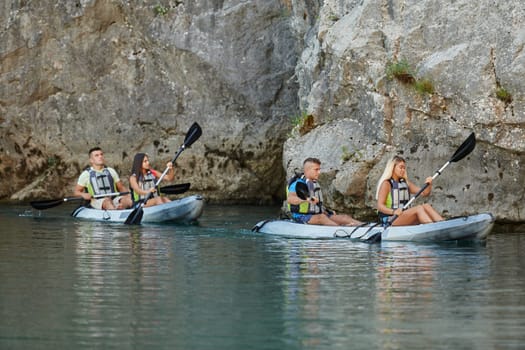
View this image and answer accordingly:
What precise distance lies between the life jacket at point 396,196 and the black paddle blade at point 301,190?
124cm

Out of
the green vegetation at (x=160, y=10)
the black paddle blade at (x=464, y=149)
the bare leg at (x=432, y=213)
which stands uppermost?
the green vegetation at (x=160, y=10)

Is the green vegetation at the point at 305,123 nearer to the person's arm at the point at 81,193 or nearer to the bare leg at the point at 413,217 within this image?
the person's arm at the point at 81,193

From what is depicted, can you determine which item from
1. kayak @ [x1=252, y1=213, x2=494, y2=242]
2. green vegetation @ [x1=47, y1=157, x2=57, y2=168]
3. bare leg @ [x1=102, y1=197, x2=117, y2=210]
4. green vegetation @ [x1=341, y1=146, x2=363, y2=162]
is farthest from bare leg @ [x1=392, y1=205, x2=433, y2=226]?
green vegetation @ [x1=47, y1=157, x2=57, y2=168]

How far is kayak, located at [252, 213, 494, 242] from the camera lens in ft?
42.8

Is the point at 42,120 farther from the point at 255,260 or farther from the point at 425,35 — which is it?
the point at 255,260

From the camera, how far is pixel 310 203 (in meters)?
14.8

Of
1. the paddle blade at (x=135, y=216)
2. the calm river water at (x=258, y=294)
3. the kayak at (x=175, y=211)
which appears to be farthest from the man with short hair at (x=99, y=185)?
the calm river water at (x=258, y=294)

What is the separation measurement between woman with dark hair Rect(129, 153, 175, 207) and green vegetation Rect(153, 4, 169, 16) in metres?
5.05

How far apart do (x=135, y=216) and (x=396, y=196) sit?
14.3 ft

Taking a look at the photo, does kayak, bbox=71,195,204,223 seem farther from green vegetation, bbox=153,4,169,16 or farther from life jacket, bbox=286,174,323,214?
green vegetation, bbox=153,4,169,16

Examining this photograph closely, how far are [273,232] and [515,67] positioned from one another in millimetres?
3569

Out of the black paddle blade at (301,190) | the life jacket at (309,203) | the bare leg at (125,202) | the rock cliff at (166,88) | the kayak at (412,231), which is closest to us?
the kayak at (412,231)

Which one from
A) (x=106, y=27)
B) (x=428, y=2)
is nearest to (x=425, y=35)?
(x=428, y=2)

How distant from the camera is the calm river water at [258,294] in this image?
710cm
